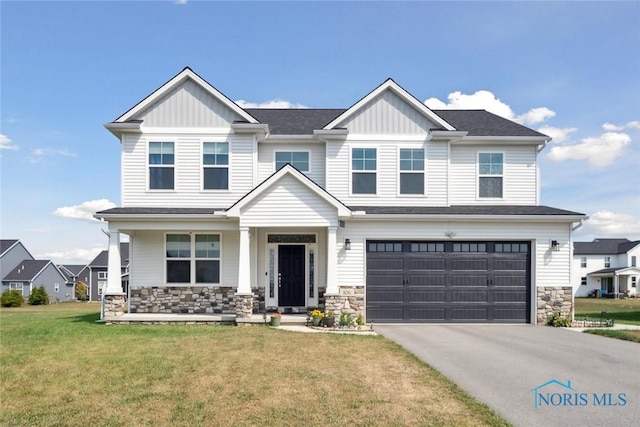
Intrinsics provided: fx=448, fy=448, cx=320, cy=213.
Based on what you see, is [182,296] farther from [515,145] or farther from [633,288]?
[633,288]

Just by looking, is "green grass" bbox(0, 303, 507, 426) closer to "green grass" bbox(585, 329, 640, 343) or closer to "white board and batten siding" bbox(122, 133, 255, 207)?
"white board and batten siding" bbox(122, 133, 255, 207)

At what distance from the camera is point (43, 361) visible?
8.76 meters

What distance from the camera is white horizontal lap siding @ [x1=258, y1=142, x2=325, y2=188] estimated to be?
16.0 metres

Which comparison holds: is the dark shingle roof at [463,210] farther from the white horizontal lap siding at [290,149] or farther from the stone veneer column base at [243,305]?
the stone veneer column base at [243,305]

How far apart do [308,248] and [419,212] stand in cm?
402

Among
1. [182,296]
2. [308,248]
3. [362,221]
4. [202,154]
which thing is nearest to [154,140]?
[202,154]

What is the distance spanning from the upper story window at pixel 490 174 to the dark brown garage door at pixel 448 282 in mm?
2175

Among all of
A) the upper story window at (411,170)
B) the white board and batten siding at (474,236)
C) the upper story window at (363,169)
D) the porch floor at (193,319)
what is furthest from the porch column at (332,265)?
the upper story window at (411,170)

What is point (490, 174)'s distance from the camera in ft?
52.4

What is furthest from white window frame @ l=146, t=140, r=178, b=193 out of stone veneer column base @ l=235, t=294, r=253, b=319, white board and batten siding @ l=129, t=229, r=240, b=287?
stone veneer column base @ l=235, t=294, r=253, b=319

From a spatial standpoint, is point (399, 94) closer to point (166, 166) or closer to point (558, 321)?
point (166, 166)

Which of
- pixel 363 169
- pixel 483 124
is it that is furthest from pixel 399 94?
pixel 483 124

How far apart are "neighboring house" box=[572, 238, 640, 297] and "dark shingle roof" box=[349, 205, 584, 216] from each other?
3921 centimetres

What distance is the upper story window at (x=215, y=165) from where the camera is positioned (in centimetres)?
1548
